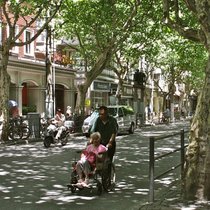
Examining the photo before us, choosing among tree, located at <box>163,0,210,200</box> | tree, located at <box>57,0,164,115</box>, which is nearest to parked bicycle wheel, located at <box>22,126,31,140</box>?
tree, located at <box>57,0,164,115</box>

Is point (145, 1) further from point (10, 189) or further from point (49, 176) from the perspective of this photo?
point (10, 189)

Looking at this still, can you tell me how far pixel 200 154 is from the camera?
7.89m

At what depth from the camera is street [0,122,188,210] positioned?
836 cm

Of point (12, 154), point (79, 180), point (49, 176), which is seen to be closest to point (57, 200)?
point (79, 180)

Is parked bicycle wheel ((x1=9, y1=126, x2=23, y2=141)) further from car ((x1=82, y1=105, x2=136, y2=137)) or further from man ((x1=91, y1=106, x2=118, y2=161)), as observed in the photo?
man ((x1=91, y1=106, x2=118, y2=161))

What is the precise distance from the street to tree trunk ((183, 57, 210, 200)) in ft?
3.27

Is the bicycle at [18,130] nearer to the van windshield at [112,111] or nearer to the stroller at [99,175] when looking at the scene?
the van windshield at [112,111]

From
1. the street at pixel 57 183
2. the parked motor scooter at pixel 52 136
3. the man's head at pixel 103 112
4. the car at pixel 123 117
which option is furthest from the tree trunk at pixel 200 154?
the car at pixel 123 117

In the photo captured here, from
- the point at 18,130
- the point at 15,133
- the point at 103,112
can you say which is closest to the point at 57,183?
the point at 103,112

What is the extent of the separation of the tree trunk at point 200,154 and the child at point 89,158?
1.97 metres

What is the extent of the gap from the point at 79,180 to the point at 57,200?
65 cm

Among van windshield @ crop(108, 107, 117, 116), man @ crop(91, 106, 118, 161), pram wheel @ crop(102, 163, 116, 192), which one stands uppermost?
van windshield @ crop(108, 107, 117, 116)

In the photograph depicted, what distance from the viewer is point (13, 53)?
31234 millimetres

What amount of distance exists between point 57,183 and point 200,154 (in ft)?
12.3
